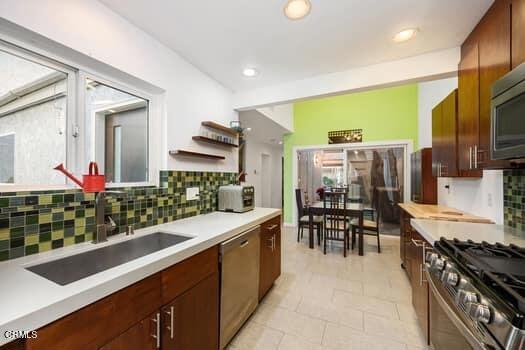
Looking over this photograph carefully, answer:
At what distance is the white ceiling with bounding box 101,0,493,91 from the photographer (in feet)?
4.80

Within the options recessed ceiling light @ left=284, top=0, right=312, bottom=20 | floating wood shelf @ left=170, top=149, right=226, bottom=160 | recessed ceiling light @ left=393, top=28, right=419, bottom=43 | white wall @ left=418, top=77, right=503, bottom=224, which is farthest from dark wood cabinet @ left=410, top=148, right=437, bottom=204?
floating wood shelf @ left=170, top=149, right=226, bottom=160

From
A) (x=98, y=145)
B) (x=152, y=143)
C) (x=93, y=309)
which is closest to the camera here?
(x=93, y=309)

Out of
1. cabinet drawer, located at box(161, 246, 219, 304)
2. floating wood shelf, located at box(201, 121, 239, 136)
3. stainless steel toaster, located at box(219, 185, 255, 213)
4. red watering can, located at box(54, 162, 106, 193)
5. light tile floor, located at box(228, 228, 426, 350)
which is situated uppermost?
floating wood shelf, located at box(201, 121, 239, 136)

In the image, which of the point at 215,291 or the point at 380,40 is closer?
the point at 215,291

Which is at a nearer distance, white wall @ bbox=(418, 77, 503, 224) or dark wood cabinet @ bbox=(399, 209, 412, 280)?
white wall @ bbox=(418, 77, 503, 224)

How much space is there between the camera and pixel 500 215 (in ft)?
5.74

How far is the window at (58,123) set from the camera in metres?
1.17

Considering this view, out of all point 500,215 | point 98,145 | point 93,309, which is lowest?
point 93,309

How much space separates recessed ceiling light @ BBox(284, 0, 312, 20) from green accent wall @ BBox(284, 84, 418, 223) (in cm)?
321

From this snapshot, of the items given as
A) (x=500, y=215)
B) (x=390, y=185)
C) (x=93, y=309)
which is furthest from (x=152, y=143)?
(x=390, y=185)

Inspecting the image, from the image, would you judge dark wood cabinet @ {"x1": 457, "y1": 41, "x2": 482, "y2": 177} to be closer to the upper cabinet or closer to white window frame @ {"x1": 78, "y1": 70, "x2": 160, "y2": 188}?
the upper cabinet

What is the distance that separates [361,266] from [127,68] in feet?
11.5

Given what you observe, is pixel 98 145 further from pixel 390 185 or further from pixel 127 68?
pixel 390 185

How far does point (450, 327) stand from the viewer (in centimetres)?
106
